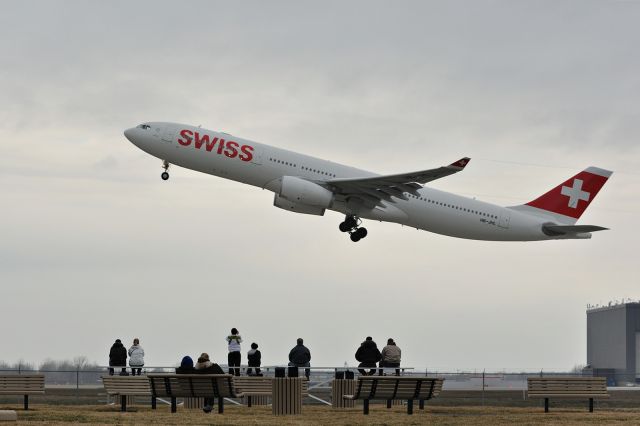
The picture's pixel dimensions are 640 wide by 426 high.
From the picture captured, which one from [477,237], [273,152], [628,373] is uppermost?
[273,152]

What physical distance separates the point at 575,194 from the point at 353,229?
14889 millimetres

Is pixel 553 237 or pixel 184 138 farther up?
pixel 184 138

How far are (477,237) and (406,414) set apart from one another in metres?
31.0

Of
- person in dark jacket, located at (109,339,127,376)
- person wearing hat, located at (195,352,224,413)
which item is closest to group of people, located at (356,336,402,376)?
person in dark jacket, located at (109,339,127,376)

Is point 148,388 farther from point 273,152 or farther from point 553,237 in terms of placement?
point 553,237

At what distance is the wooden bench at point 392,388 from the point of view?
77.3ft

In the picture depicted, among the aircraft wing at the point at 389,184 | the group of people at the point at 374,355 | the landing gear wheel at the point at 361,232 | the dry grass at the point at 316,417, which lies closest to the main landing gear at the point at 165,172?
the aircraft wing at the point at 389,184

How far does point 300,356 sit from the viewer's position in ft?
101

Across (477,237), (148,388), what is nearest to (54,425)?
(148,388)

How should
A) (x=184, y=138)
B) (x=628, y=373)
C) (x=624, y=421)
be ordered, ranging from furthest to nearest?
(x=628, y=373) → (x=184, y=138) → (x=624, y=421)

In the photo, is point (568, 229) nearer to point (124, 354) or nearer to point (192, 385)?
point (124, 354)

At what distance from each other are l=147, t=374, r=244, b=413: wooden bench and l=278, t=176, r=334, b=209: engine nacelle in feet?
85.4

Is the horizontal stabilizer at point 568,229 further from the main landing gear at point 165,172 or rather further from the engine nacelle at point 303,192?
the main landing gear at point 165,172

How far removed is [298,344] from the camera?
31.1 meters
